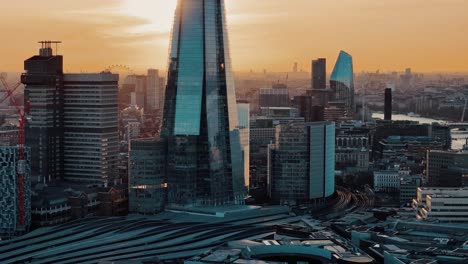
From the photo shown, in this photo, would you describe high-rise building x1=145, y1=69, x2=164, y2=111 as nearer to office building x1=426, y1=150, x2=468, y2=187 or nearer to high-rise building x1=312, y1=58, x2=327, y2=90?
high-rise building x1=312, y1=58, x2=327, y2=90

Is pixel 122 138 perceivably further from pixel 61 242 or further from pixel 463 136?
pixel 463 136

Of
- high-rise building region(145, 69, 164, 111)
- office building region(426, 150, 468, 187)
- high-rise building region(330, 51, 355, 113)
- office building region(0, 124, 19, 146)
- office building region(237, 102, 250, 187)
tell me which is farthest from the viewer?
high-rise building region(330, 51, 355, 113)

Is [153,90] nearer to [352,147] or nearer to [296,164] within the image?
[352,147]

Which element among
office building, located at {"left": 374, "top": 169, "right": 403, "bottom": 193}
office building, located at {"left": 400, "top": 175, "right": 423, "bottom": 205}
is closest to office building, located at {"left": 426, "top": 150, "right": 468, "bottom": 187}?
office building, located at {"left": 400, "top": 175, "right": 423, "bottom": 205}

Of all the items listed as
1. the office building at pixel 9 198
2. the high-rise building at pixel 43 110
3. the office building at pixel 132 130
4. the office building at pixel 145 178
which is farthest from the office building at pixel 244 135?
the office building at pixel 132 130

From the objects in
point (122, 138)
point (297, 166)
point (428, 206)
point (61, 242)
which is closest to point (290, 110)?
point (122, 138)

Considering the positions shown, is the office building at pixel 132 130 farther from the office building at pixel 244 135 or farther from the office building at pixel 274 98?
the office building at pixel 274 98

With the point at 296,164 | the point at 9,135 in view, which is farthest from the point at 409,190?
the point at 9,135
